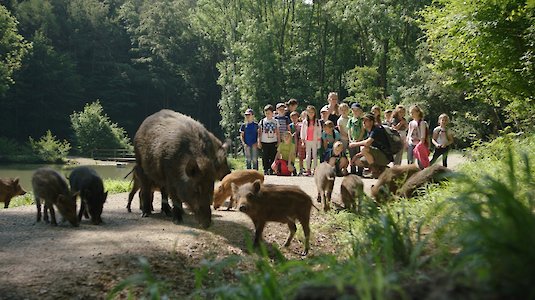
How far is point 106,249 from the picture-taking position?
6.04 metres

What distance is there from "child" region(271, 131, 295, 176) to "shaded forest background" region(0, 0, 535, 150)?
4.57m

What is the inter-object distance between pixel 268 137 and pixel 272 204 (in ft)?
27.1

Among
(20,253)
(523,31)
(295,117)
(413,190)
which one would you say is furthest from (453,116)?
(20,253)

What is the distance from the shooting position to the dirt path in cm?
500

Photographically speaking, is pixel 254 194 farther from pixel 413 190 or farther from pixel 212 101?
pixel 212 101

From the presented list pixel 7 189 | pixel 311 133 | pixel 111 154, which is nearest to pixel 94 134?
pixel 111 154

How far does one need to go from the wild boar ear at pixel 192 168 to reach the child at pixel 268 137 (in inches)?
305

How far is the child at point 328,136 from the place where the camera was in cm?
1430

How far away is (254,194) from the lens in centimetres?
674

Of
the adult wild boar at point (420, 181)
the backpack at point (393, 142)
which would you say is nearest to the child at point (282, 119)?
the backpack at point (393, 142)

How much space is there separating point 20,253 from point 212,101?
65377 mm

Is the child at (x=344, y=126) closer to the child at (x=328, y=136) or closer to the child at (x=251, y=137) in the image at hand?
the child at (x=328, y=136)

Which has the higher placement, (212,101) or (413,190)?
(212,101)

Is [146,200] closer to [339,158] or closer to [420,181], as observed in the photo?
[420,181]
